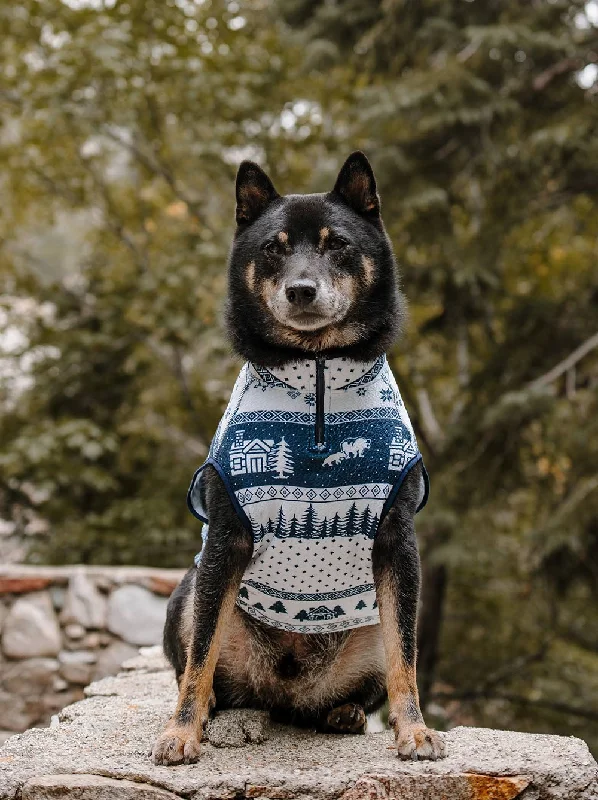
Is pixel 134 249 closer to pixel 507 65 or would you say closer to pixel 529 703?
pixel 507 65

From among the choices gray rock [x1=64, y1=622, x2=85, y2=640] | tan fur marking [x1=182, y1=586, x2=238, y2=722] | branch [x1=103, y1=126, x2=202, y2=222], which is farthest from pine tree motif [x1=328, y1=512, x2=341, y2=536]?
branch [x1=103, y1=126, x2=202, y2=222]

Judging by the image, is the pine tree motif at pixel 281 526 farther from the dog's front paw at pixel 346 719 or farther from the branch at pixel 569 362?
the branch at pixel 569 362

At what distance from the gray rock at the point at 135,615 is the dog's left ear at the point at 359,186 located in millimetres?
3596

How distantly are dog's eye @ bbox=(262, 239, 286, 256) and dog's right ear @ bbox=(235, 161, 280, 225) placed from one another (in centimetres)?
20

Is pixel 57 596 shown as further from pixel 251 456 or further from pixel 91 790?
pixel 251 456

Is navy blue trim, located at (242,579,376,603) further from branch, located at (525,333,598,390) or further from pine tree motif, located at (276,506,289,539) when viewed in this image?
branch, located at (525,333,598,390)

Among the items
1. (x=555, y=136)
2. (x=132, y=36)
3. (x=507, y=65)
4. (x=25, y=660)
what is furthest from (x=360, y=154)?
(x=132, y=36)

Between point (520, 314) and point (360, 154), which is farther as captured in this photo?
point (520, 314)

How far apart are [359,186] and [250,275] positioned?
44 centimetres

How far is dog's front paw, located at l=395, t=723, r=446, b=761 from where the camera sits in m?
2.21

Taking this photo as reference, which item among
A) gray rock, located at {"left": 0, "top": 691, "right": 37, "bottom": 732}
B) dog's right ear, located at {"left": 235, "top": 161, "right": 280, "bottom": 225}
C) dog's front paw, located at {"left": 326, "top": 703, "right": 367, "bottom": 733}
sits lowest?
gray rock, located at {"left": 0, "top": 691, "right": 37, "bottom": 732}

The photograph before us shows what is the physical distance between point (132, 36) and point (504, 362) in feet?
14.5

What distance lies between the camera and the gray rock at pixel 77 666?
5426 millimetres

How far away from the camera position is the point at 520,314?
633 centimetres
